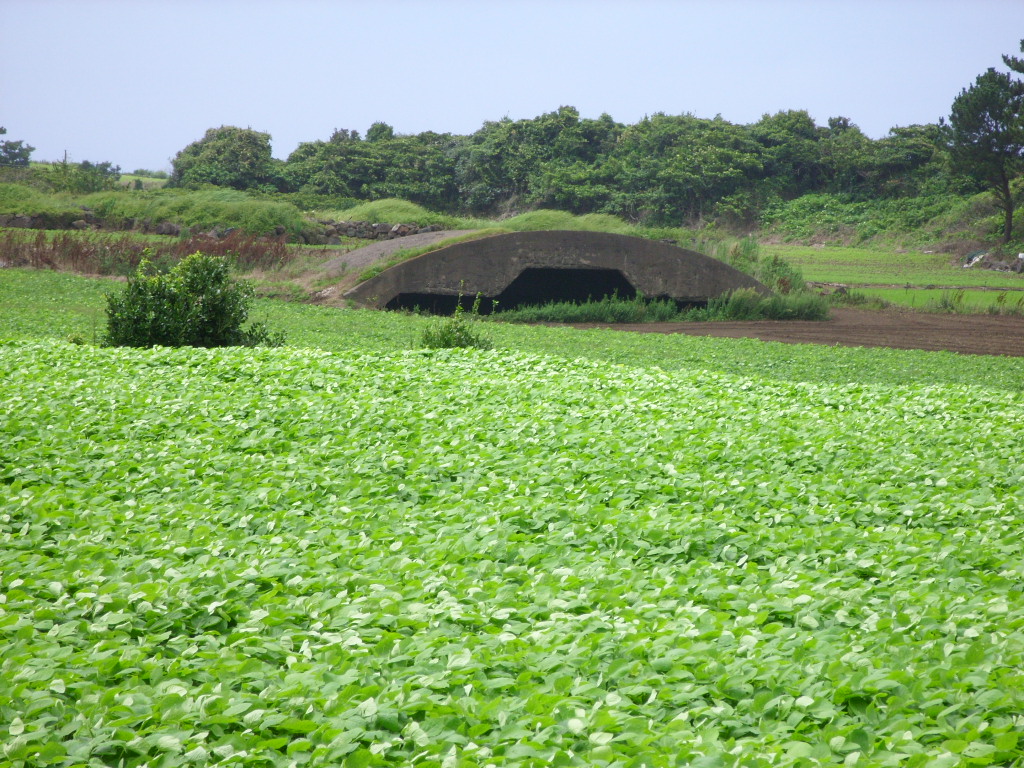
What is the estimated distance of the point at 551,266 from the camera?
24.5 m

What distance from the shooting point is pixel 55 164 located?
40.6m

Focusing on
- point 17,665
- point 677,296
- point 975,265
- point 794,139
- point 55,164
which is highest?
point 794,139

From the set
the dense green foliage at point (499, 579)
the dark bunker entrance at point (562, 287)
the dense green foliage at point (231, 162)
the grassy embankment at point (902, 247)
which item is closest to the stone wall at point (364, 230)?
the dark bunker entrance at point (562, 287)

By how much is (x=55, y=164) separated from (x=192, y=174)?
636 centimetres

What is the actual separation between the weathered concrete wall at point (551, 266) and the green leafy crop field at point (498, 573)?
14848 millimetres

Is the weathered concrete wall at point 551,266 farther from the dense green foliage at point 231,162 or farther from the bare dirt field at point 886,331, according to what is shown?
the dense green foliage at point 231,162

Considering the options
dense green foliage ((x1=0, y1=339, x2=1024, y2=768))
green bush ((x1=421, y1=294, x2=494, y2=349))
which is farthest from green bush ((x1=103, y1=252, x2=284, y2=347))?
dense green foliage ((x1=0, y1=339, x2=1024, y2=768))

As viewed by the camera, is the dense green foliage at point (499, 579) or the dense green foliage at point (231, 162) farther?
the dense green foliage at point (231, 162)

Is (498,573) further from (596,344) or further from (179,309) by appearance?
(596,344)

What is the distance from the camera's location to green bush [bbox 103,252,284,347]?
37.0 ft

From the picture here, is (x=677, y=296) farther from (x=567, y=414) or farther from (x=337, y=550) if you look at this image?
(x=337, y=550)

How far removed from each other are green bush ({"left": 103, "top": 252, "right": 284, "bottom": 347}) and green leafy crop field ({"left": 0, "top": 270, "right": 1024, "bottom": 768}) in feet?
8.85

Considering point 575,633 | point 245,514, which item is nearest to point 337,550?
point 245,514

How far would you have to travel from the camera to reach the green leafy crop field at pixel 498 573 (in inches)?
117
